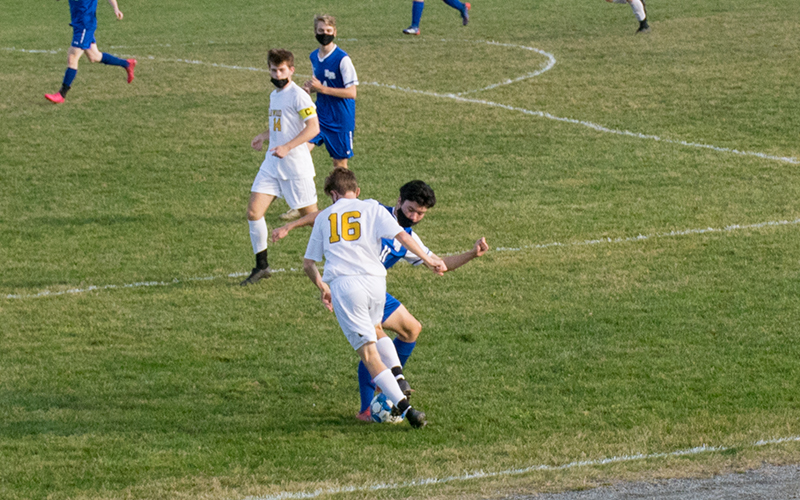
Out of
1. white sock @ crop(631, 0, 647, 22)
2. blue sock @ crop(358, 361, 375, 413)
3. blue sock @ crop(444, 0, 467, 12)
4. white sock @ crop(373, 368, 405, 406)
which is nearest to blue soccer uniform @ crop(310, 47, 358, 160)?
blue sock @ crop(358, 361, 375, 413)

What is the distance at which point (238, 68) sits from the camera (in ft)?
63.6

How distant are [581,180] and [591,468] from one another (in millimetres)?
7216

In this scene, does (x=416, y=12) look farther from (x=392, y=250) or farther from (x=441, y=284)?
(x=392, y=250)

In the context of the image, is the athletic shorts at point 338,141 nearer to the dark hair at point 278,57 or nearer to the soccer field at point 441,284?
the soccer field at point 441,284

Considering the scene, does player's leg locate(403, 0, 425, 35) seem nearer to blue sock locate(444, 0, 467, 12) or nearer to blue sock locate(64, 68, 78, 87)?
blue sock locate(444, 0, 467, 12)

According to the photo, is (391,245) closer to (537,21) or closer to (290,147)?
(290,147)

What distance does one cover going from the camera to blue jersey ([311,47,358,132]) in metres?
11.1

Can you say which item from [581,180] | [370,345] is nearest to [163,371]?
[370,345]

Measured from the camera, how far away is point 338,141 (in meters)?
11.4

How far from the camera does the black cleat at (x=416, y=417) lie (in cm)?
636

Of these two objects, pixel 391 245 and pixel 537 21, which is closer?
pixel 391 245

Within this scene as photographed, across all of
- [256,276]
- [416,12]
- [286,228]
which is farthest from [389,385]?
[416,12]

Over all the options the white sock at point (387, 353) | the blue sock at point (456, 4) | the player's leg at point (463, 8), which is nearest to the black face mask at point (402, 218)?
the white sock at point (387, 353)

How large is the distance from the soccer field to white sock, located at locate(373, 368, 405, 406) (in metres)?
0.34
